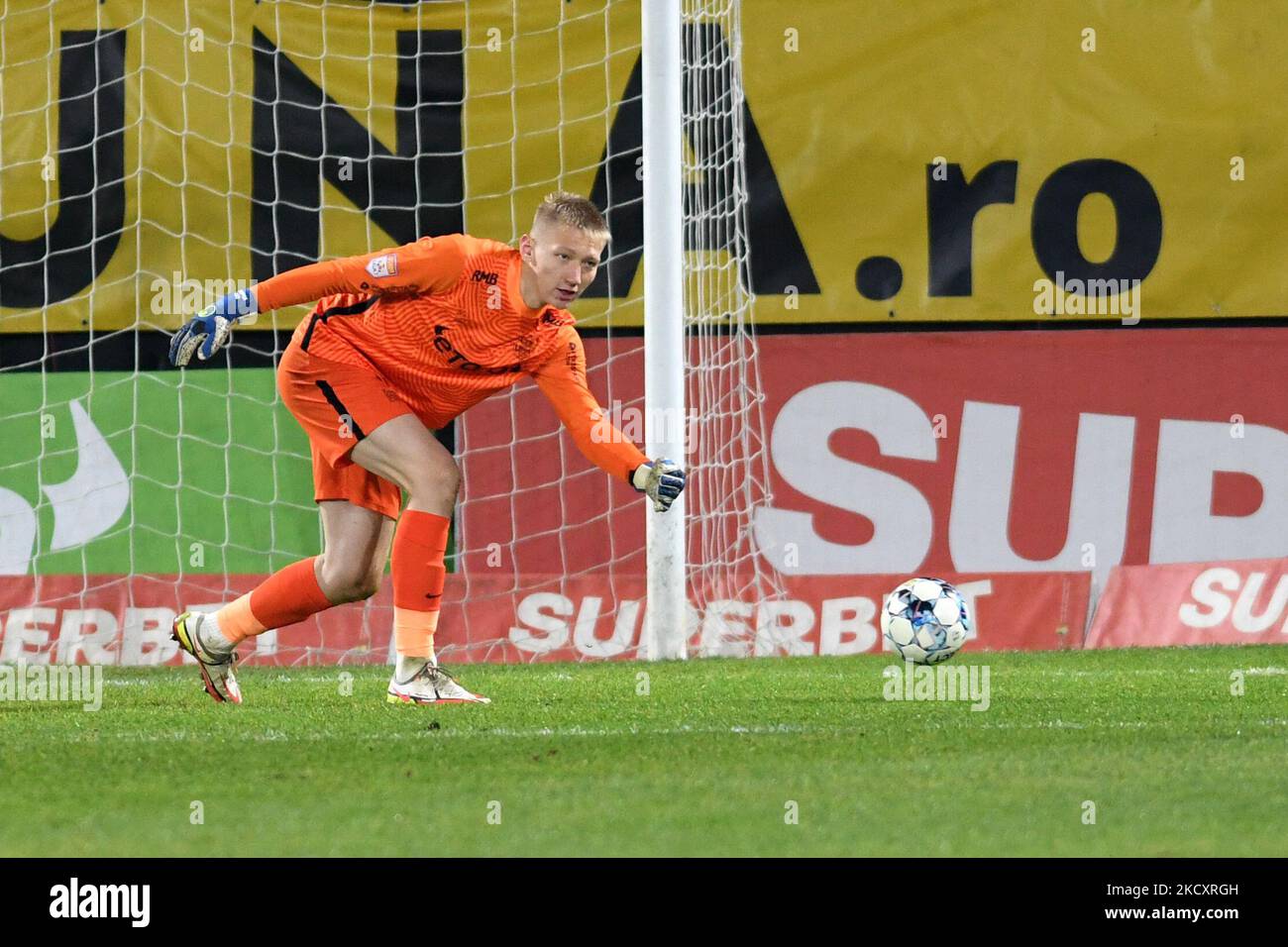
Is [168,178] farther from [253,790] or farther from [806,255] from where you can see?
[253,790]

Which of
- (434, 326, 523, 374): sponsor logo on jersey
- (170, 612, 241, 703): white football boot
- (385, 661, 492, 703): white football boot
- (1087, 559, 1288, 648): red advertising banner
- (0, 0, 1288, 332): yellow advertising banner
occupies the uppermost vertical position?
(0, 0, 1288, 332): yellow advertising banner

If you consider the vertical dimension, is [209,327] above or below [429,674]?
above

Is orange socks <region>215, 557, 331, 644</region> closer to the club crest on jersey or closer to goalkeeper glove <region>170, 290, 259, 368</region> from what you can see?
goalkeeper glove <region>170, 290, 259, 368</region>

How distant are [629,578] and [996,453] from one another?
205 cm

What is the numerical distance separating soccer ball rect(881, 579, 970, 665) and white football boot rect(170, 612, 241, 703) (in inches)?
80.5

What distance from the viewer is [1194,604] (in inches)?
317

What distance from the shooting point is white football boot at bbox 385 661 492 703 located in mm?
5238

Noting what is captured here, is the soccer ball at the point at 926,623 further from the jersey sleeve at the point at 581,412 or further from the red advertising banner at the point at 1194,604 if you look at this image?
the red advertising banner at the point at 1194,604

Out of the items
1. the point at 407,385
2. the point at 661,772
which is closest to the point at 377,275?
the point at 407,385

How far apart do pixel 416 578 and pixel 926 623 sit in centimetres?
167

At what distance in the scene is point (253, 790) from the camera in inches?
141

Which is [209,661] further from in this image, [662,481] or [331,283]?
[662,481]

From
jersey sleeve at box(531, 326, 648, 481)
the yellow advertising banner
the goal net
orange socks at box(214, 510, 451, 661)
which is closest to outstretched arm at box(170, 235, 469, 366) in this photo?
jersey sleeve at box(531, 326, 648, 481)
